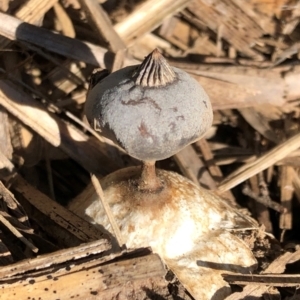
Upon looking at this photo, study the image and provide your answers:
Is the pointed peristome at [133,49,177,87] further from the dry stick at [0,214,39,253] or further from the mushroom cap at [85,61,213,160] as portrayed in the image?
the dry stick at [0,214,39,253]

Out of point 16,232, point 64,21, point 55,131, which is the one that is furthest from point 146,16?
point 16,232

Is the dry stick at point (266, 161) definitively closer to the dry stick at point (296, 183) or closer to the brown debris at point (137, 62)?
the brown debris at point (137, 62)

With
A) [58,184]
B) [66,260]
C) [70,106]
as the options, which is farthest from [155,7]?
[66,260]

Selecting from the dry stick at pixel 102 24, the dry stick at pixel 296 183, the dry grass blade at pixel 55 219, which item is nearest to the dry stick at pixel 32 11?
the dry stick at pixel 102 24

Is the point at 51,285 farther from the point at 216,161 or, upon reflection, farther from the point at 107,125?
the point at 216,161

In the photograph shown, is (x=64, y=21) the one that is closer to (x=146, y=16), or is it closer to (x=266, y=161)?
(x=146, y=16)
